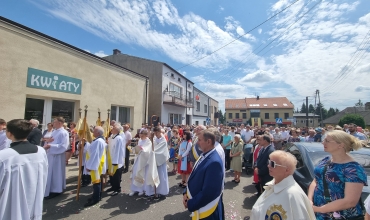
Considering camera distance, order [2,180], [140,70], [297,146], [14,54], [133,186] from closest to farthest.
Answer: [2,180] < [297,146] < [133,186] < [14,54] < [140,70]

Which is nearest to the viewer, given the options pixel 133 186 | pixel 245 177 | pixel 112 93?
pixel 133 186

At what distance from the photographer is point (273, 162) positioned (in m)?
1.91

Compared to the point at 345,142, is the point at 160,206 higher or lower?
lower

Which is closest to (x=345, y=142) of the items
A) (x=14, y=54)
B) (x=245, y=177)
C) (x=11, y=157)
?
(x=11, y=157)

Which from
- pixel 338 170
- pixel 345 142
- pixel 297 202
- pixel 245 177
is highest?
pixel 345 142

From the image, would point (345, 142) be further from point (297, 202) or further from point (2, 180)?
point (2, 180)

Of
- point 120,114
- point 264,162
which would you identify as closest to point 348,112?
point 120,114

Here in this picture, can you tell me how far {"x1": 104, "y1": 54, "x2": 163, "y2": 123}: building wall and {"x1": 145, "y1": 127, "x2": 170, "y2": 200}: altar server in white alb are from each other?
13.9 m

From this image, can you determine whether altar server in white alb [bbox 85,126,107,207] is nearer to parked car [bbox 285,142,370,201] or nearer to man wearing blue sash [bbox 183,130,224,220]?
man wearing blue sash [bbox 183,130,224,220]

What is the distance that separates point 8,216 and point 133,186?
328 centimetres

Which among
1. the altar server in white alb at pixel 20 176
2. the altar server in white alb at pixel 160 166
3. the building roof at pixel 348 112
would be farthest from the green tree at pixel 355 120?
the altar server in white alb at pixel 20 176

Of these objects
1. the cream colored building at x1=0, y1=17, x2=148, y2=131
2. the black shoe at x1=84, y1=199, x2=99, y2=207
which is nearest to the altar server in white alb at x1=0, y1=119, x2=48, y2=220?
the black shoe at x1=84, y1=199, x2=99, y2=207

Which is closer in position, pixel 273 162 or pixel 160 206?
pixel 273 162

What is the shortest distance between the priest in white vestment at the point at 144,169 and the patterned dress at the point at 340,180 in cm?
383
